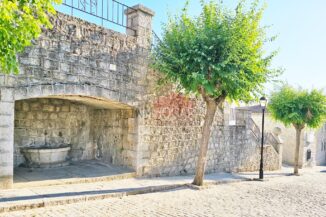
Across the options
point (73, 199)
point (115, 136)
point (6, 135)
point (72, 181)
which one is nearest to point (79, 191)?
point (73, 199)

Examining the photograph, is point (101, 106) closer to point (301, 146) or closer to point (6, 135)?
point (6, 135)

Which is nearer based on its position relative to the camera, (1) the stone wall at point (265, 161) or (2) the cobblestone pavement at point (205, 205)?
(2) the cobblestone pavement at point (205, 205)

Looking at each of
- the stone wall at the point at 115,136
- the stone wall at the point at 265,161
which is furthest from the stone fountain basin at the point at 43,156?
the stone wall at the point at 265,161

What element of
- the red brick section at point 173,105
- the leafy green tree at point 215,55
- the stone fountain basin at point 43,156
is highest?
the leafy green tree at point 215,55

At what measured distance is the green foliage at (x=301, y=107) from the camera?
13.1m

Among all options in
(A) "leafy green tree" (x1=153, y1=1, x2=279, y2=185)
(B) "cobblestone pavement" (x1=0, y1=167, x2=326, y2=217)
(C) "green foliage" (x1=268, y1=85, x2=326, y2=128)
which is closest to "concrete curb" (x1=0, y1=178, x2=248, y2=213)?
(B) "cobblestone pavement" (x1=0, y1=167, x2=326, y2=217)

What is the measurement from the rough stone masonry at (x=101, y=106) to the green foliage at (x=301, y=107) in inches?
169

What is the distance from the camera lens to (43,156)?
734 centimetres

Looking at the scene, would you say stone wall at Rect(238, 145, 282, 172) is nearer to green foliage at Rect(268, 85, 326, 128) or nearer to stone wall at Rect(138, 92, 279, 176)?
stone wall at Rect(138, 92, 279, 176)

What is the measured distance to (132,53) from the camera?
7770mm

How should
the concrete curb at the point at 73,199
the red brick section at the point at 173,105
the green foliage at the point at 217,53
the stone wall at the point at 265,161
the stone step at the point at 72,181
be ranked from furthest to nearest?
the stone wall at the point at 265,161
the red brick section at the point at 173,105
the green foliage at the point at 217,53
the stone step at the point at 72,181
the concrete curb at the point at 73,199

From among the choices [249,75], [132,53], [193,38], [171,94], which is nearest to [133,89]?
[132,53]

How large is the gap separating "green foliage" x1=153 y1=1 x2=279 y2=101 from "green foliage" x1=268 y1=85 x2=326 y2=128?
630 cm

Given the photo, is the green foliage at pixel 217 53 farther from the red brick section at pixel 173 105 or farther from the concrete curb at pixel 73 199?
the concrete curb at pixel 73 199
